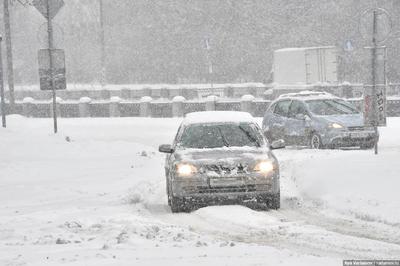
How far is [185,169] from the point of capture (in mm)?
11023

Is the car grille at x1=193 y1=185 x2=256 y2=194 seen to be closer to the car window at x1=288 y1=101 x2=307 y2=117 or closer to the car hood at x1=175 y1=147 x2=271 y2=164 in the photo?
the car hood at x1=175 y1=147 x2=271 y2=164

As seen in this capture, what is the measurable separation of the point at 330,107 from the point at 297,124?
1.01 meters

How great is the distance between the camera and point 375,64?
1449cm

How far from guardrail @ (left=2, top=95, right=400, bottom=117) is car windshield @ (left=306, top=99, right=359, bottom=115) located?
10.5 meters

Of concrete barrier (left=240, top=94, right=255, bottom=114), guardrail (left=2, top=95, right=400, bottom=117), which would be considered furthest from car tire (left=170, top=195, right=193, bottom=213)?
concrete barrier (left=240, top=94, right=255, bottom=114)

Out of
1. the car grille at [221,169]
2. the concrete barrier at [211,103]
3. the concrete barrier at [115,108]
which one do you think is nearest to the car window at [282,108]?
the car grille at [221,169]

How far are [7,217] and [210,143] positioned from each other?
3221mm

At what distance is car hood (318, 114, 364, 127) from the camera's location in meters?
19.3

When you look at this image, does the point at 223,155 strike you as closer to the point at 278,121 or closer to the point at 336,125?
the point at 336,125

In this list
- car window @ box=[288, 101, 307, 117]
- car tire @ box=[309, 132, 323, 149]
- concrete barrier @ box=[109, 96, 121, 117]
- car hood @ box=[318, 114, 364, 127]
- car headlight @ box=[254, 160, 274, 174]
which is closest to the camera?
car headlight @ box=[254, 160, 274, 174]

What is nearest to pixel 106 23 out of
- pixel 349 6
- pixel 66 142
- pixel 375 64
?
pixel 349 6

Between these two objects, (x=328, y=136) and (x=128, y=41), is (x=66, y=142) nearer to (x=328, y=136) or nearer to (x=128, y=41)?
(x=328, y=136)

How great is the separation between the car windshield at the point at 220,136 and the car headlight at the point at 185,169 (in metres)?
0.77

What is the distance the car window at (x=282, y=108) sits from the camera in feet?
68.9
